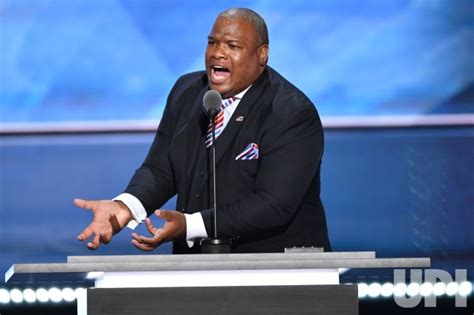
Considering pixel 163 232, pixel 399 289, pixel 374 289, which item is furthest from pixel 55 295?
pixel 163 232

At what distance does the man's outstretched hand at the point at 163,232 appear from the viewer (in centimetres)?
331

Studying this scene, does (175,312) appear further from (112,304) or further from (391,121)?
(391,121)

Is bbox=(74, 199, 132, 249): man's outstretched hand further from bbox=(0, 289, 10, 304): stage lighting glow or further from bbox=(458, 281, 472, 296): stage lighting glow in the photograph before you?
bbox=(458, 281, 472, 296): stage lighting glow

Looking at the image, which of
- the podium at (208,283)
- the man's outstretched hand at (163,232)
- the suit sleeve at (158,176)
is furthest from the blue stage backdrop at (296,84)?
the podium at (208,283)

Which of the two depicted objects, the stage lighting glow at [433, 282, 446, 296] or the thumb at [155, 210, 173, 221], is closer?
the thumb at [155, 210, 173, 221]

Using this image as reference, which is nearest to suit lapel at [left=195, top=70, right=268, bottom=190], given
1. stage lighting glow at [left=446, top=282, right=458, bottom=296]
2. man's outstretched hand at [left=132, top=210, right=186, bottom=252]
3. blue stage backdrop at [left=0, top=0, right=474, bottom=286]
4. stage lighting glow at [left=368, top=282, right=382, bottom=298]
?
man's outstretched hand at [left=132, top=210, right=186, bottom=252]

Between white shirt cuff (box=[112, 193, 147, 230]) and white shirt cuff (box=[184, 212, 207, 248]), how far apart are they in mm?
278

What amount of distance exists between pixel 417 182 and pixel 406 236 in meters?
0.27

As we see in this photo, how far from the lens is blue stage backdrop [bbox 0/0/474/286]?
5.40 meters

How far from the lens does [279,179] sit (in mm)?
3791

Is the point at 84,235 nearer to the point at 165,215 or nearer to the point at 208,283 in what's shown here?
the point at 165,215

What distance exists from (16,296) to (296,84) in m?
1.66

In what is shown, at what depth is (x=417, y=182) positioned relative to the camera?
212 inches

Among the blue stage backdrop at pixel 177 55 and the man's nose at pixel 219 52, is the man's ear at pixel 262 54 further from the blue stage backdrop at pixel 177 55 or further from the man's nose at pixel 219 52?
the blue stage backdrop at pixel 177 55
